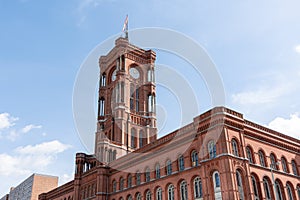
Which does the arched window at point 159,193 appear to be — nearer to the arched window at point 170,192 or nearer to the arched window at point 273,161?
the arched window at point 170,192

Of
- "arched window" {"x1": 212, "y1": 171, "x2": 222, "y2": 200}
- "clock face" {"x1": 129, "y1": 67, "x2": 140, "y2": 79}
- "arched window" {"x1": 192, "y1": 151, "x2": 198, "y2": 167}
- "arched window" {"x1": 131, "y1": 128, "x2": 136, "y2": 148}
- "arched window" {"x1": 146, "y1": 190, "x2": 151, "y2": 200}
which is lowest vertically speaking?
"arched window" {"x1": 212, "y1": 171, "x2": 222, "y2": 200}

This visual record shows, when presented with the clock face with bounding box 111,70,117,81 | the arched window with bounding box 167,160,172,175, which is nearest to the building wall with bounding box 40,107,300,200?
the arched window with bounding box 167,160,172,175

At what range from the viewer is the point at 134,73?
251 ft

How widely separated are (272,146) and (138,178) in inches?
785

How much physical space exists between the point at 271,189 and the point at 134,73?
A: 4717 centimetres

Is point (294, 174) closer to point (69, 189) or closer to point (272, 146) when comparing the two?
point (272, 146)

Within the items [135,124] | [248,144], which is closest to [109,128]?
[135,124]

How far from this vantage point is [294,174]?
42.0 meters

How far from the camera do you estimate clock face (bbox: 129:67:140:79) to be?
2982 inches

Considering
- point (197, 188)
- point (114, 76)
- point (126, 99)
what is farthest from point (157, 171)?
point (114, 76)

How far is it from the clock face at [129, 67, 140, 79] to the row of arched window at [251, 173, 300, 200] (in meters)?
45.5

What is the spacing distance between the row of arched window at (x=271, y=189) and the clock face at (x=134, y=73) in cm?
4554

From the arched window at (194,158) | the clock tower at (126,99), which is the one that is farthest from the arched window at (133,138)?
the arched window at (194,158)

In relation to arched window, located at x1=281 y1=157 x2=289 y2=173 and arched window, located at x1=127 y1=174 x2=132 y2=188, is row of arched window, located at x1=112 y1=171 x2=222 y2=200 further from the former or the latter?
arched window, located at x1=281 y1=157 x2=289 y2=173
